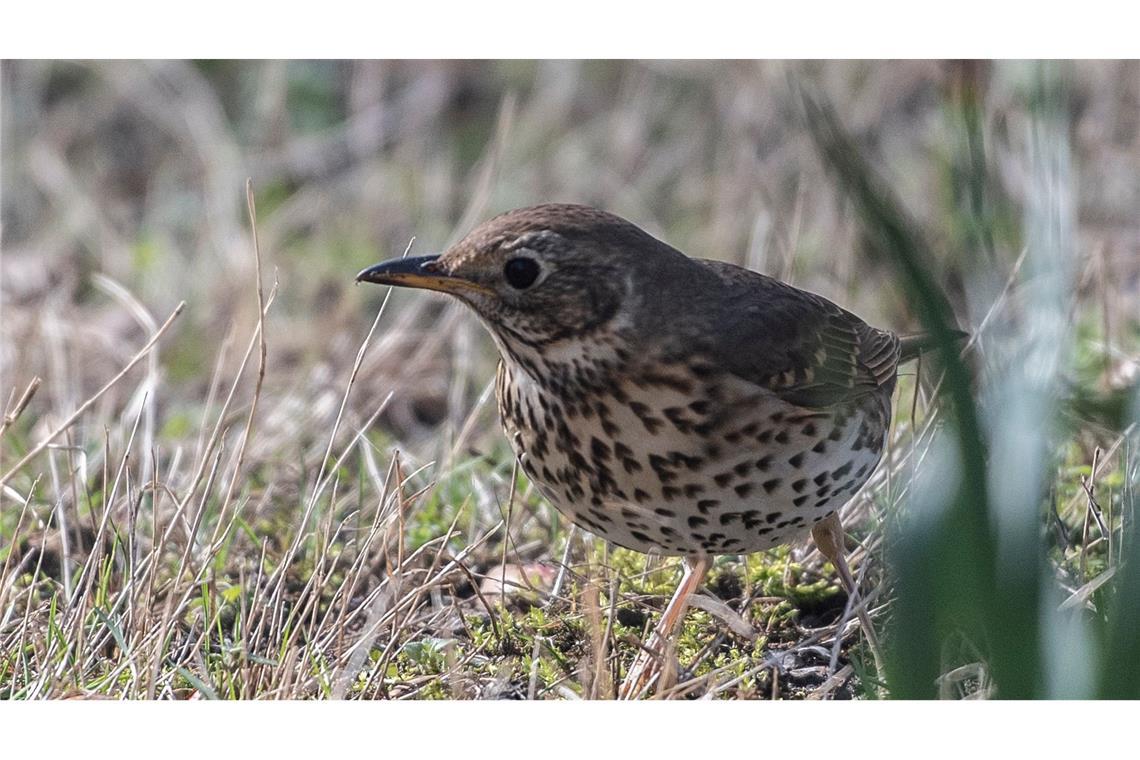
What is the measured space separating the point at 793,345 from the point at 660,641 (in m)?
0.73

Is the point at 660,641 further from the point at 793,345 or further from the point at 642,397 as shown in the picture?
the point at 793,345

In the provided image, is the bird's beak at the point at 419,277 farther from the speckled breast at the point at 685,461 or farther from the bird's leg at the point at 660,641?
the bird's leg at the point at 660,641

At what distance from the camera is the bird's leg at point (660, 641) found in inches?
114

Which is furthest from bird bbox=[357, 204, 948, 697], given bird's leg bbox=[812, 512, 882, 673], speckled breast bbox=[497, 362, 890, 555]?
bird's leg bbox=[812, 512, 882, 673]

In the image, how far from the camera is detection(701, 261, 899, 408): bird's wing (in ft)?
10.1

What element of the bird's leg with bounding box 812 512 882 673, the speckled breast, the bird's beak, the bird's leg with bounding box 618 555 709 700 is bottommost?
the bird's leg with bounding box 618 555 709 700

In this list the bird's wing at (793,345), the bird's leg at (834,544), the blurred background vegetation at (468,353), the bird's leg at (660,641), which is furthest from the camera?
the bird's leg at (834,544)

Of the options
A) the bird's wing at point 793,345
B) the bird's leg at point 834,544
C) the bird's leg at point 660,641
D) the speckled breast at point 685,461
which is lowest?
the bird's leg at point 660,641

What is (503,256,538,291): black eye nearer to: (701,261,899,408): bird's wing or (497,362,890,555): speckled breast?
(497,362,890,555): speckled breast

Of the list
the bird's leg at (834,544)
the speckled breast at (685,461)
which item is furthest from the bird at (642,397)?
the bird's leg at (834,544)

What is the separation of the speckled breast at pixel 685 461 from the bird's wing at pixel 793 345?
64mm

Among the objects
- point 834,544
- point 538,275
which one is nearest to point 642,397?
point 538,275

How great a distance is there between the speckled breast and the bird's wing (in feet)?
0.21

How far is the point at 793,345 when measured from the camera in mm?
3225
